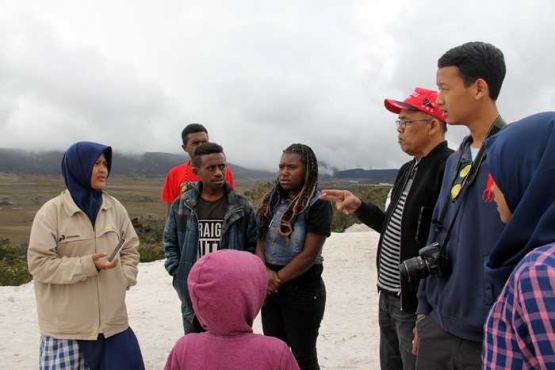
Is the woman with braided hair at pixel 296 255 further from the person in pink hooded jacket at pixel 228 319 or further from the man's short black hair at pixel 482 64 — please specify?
the man's short black hair at pixel 482 64

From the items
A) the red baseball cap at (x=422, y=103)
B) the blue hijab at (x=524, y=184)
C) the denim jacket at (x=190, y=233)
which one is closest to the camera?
the blue hijab at (x=524, y=184)

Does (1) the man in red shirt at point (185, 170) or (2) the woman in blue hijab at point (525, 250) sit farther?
(1) the man in red shirt at point (185, 170)

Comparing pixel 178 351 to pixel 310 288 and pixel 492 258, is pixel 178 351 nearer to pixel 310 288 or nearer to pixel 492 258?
pixel 492 258

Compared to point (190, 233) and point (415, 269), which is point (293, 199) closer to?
point (190, 233)

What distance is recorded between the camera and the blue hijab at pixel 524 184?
1144 mm

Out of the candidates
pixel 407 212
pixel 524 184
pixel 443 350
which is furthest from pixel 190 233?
pixel 524 184

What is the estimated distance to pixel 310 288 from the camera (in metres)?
2.98

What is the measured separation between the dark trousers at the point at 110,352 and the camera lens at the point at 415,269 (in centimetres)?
177

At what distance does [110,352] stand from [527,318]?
7.91ft

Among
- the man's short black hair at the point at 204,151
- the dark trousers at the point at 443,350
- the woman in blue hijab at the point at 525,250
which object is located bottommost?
the dark trousers at the point at 443,350

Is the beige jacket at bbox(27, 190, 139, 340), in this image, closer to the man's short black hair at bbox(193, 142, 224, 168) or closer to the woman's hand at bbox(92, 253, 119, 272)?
the woman's hand at bbox(92, 253, 119, 272)

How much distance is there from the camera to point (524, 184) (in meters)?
1.24

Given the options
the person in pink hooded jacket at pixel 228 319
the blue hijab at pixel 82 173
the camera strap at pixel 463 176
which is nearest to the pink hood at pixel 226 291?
the person in pink hooded jacket at pixel 228 319

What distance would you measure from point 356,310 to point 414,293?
524 cm
